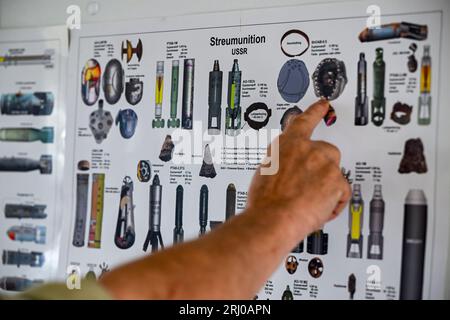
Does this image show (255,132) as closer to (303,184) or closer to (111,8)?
(303,184)

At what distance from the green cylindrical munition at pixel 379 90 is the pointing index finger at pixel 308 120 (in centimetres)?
6

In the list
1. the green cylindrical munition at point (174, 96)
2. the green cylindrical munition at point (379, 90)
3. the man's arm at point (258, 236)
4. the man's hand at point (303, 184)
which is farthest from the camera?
the green cylindrical munition at point (174, 96)

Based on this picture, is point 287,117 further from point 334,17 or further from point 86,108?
point 86,108

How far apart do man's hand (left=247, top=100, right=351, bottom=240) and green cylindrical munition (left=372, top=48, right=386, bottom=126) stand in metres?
0.08

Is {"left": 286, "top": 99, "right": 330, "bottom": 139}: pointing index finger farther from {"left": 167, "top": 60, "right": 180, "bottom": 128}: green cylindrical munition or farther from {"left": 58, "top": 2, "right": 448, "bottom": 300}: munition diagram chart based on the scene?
{"left": 167, "top": 60, "right": 180, "bottom": 128}: green cylindrical munition

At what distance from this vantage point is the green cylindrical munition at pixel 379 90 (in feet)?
2.01

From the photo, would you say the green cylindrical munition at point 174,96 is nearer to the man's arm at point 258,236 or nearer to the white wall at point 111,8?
the white wall at point 111,8

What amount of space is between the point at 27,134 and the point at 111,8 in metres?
0.26

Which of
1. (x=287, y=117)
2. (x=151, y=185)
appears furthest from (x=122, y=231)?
(x=287, y=117)

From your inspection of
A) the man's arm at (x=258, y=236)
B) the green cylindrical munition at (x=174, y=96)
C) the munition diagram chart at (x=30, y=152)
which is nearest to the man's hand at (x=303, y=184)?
the man's arm at (x=258, y=236)

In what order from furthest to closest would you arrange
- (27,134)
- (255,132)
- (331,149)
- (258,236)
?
(27,134) → (255,132) → (331,149) → (258,236)

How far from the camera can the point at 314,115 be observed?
24.0 inches

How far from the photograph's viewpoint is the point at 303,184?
0.53 metres

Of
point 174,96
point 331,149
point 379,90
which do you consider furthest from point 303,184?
point 174,96
